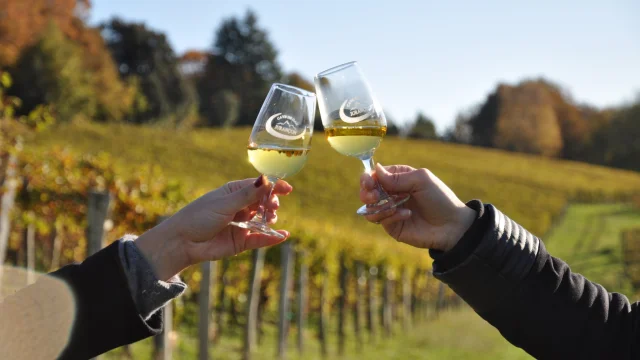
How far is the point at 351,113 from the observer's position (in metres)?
2.20

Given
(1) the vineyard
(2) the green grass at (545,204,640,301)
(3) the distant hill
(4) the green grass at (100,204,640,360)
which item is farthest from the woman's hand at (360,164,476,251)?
(3) the distant hill

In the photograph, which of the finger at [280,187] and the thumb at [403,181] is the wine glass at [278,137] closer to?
the finger at [280,187]

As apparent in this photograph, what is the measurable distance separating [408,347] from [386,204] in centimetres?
984

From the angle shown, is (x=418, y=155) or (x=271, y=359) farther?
(x=418, y=155)

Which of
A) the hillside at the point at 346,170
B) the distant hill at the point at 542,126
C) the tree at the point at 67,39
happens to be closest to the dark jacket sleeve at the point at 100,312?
the hillside at the point at 346,170

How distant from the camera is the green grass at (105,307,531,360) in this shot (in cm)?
800

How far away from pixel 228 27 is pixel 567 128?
122ft

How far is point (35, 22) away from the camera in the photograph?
37688mm

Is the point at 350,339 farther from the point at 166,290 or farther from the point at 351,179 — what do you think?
the point at 351,179

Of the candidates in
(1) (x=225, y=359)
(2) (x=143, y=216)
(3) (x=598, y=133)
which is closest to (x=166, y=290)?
(2) (x=143, y=216)

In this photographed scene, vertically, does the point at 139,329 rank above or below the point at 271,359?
above

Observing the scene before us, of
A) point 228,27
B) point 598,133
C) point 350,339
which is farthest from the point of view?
point 598,133

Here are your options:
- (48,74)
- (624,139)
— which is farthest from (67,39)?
(624,139)

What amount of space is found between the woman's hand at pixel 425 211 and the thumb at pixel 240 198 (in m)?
0.35
